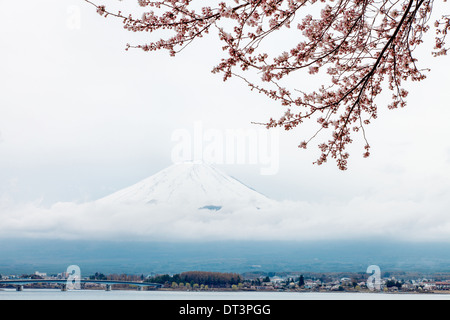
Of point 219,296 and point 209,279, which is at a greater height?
point 209,279

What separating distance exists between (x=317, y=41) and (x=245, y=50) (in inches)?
23.0

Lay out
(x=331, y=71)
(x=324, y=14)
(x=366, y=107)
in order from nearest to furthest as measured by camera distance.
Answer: (x=324, y=14), (x=331, y=71), (x=366, y=107)

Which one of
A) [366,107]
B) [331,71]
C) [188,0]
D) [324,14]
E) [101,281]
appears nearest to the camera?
[188,0]

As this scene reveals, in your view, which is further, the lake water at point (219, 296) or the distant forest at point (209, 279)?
the distant forest at point (209, 279)

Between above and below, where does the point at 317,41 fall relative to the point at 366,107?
above

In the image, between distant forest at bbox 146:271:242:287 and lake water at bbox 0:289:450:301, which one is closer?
lake water at bbox 0:289:450:301

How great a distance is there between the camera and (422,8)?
3.54m

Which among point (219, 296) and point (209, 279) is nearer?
point (209, 279)

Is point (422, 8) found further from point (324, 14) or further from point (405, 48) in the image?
point (324, 14)
